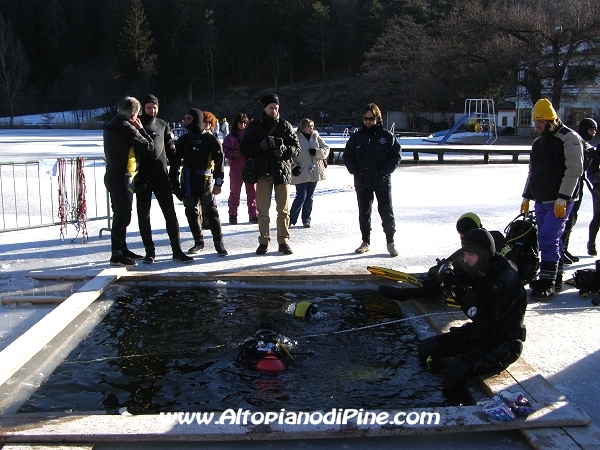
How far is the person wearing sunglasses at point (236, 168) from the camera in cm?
966

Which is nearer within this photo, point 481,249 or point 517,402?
point 517,402

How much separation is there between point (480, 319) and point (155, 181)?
4159mm

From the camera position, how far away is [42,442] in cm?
320

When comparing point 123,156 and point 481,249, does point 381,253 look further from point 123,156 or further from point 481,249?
point 481,249

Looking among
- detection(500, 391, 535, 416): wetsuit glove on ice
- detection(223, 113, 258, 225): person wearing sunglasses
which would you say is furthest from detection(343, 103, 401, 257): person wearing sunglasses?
detection(500, 391, 535, 416): wetsuit glove on ice

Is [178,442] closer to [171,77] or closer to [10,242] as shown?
[10,242]

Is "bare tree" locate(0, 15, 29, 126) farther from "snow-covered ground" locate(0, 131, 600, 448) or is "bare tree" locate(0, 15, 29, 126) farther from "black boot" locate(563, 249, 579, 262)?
"black boot" locate(563, 249, 579, 262)

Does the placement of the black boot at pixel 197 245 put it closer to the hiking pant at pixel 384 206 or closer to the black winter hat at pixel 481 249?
the hiking pant at pixel 384 206

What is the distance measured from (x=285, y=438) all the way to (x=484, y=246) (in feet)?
5.97

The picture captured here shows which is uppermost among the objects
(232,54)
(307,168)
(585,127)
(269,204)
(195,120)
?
(232,54)

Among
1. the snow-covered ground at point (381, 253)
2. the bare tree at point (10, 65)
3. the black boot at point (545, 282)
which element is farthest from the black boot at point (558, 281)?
the bare tree at point (10, 65)

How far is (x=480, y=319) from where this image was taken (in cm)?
412

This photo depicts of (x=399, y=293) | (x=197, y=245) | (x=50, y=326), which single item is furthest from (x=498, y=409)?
(x=197, y=245)

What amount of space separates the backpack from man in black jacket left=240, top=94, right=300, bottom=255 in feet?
8.84
